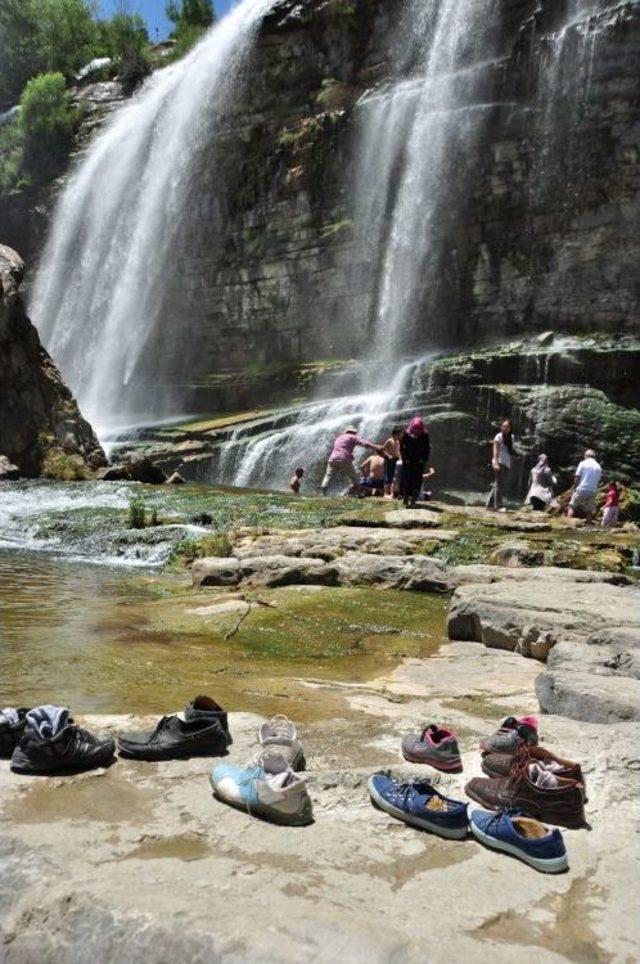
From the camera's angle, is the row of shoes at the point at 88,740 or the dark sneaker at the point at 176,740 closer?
the row of shoes at the point at 88,740

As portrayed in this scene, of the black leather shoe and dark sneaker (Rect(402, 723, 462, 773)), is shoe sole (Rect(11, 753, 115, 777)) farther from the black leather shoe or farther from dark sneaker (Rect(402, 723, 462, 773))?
dark sneaker (Rect(402, 723, 462, 773))

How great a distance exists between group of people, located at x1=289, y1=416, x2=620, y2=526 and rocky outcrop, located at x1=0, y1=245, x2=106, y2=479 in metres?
6.00

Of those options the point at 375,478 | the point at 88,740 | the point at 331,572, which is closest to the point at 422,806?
the point at 88,740

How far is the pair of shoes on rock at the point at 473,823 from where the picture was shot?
238 cm

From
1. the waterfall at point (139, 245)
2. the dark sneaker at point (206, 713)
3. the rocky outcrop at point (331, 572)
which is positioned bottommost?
the rocky outcrop at point (331, 572)

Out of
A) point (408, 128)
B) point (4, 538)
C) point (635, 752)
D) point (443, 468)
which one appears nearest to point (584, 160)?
point (408, 128)

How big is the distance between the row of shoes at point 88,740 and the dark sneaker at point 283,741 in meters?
0.15

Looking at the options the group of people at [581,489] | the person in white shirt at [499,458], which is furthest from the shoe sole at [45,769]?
the person in white shirt at [499,458]

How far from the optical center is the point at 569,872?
236 cm

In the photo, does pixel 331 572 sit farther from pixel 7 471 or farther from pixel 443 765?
pixel 7 471

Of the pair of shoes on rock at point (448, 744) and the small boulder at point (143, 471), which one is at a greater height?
the pair of shoes on rock at point (448, 744)

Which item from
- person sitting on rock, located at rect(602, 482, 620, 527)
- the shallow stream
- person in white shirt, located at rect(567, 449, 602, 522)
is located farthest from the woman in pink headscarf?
the shallow stream

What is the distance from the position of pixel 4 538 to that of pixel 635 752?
10736mm

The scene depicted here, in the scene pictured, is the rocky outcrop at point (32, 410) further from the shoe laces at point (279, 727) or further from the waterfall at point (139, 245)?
the shoe laces at point (279, 727)
